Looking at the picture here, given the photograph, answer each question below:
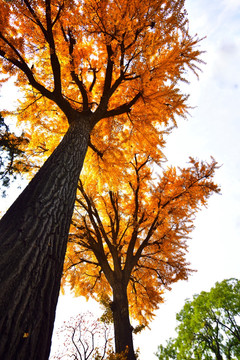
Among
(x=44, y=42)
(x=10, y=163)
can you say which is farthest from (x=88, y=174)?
(x=44, y=42)

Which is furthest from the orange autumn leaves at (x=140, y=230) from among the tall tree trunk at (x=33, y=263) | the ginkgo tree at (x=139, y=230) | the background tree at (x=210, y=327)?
the background tree at (x=210, y=327)

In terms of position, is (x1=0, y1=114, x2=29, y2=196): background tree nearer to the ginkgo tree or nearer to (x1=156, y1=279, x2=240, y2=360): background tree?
the ginkgo tree

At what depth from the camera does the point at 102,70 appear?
17.1 ft

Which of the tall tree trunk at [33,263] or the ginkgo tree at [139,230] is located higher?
the ginkgo tree at [139,230]

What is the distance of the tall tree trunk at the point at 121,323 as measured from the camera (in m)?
3.81

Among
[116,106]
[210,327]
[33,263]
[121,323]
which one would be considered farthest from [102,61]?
[210,327]

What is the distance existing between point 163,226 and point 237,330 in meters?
14.6

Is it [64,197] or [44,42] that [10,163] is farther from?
[64,197]

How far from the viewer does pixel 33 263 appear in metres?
1.46

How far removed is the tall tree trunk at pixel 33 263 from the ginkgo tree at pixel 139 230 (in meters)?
3.59

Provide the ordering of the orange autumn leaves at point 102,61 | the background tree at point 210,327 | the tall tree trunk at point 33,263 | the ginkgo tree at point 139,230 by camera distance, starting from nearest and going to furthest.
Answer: the tall tree trunk at point 33,263
the orange autumn leaves at point 102,61
the ginkgo tree at point 139,230
the background tree at point 210,327

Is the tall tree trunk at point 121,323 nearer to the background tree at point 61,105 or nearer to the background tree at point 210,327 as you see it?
the background tree at point 61,105

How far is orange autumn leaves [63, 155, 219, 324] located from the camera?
5621 millimetres

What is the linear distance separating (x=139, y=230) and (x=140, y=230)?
0.21 metres
